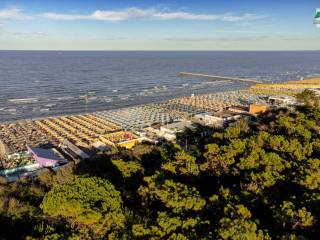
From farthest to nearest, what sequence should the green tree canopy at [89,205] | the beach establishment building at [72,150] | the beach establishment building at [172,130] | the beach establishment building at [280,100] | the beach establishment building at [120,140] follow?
the beach establishment building at [280,100] < the beach establishment building at [172,130] < the beach establishment building at [120,140] < the beach establishment building at [72,150] < the green tree canopy at [89,205]

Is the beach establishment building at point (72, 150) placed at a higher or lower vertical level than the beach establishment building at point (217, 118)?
lower

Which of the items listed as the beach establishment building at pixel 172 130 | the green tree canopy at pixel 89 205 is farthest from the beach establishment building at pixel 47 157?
the green tree canopy at pixel 89 205

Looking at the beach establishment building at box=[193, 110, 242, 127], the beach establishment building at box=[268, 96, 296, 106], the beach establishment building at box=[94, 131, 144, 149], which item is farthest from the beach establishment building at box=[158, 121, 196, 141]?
the beach establishment building at box=[268, 96, 296, 106]

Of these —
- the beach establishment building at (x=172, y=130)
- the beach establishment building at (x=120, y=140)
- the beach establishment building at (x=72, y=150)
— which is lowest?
the beach establishment building at (x=72, y=150)

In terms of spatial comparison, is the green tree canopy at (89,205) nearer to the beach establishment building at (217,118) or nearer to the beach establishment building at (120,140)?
the beach establishment building at (120,140)

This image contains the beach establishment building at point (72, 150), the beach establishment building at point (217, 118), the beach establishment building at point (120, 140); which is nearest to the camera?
the beach establishment building at point (72, 150)

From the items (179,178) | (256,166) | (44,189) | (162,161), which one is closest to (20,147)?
(44,189)

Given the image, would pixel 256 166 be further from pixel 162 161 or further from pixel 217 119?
pixel 217 119
